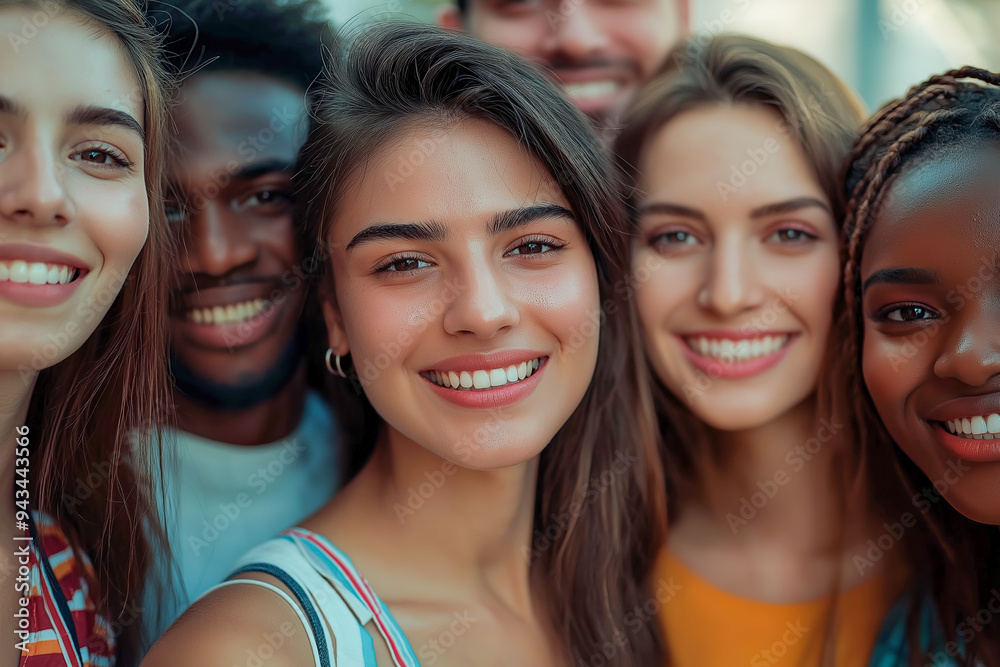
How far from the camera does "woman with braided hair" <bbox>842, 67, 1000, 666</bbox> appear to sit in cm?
178

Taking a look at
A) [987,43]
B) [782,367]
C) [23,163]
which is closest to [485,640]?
[782,367]

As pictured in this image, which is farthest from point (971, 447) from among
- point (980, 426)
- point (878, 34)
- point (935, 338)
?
point (878, 34)

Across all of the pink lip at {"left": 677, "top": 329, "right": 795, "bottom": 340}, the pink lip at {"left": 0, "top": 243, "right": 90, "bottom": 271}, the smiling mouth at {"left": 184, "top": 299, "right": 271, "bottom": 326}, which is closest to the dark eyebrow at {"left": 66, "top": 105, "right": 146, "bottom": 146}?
the pink lip at {"left": 0, "top": 243, "right": 90, "bottom": 271}

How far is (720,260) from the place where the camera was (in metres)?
2.25

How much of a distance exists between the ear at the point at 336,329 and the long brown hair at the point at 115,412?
Result: 1.38ft

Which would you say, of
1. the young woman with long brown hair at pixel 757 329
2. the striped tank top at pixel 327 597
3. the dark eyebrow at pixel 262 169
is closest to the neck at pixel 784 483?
the young woman with long brown hair at pixel 757 329

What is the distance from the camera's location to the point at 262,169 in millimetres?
2465

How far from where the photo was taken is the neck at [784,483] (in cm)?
247

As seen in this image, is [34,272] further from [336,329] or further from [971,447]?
[971,447]

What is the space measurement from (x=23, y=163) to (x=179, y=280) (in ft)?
2.75

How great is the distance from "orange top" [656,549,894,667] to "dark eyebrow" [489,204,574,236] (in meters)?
1.17

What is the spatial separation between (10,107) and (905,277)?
193 cm

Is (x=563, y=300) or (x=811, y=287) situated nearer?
(x=563, y=300)

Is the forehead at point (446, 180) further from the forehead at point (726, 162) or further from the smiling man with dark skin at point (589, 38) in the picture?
the smiling man with dark skin at point (589, 38)
